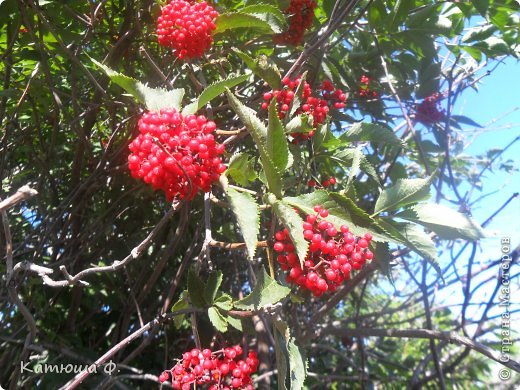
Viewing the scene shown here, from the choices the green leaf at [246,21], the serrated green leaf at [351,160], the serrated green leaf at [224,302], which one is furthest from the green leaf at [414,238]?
the green leaf at [246,21]

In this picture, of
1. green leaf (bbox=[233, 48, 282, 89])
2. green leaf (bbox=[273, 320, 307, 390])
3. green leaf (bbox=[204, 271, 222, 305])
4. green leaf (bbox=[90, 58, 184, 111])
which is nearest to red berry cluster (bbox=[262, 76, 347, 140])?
green leaf (bbox=[233, 48, 282, 89])

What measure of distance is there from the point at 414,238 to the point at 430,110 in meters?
1.37

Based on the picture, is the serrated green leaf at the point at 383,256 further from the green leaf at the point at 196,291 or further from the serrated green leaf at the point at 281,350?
the green leaf at the point at 196,291

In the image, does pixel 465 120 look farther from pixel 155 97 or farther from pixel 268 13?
pixel 155 97

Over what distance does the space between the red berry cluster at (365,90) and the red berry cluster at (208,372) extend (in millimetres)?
1516

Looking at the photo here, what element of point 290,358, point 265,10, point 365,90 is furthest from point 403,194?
point 365,90

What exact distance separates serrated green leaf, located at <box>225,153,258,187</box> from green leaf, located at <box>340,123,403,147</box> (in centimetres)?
43

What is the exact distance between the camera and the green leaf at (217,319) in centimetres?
127

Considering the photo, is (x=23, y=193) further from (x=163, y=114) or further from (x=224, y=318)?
(x=224, y=318)

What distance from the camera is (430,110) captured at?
244 cm

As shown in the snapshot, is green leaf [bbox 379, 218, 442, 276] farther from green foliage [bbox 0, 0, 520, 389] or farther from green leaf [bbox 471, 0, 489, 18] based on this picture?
green leaf [bbox 471, 0, 489, 18]

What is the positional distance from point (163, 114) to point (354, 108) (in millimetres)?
1468

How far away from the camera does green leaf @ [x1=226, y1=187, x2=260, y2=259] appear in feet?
3.43

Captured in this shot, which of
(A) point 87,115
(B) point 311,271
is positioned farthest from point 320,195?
(A) point 87,115
